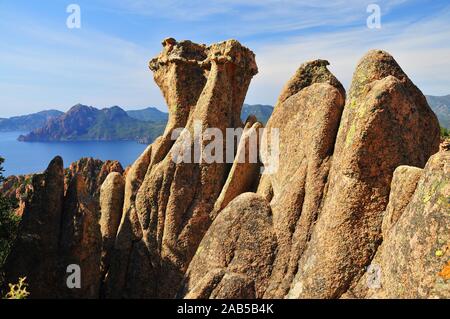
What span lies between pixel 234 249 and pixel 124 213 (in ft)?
48.4

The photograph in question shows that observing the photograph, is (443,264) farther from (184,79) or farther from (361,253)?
(184,79)

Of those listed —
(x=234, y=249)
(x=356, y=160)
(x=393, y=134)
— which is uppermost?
(x=393, y=134)

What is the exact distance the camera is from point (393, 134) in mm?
17000

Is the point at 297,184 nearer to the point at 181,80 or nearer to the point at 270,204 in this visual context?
the point at 270,204

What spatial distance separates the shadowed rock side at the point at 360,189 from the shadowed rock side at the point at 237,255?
2.09m

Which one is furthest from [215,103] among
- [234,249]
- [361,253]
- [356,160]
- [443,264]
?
[443,264]

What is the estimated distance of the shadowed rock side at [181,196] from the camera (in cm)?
2914

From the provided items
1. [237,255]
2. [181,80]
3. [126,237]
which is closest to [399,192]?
[237,255]

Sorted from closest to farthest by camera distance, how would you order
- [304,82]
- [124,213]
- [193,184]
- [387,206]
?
[387,206]
[304,82]
[193,184]
[124,213]

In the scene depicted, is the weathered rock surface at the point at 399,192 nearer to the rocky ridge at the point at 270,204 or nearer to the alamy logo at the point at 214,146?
the rocky ridge at the point at 270,204

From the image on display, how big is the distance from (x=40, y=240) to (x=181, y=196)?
388 inches

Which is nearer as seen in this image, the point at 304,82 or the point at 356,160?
the point at 356,160

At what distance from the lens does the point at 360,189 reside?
1675 cm
